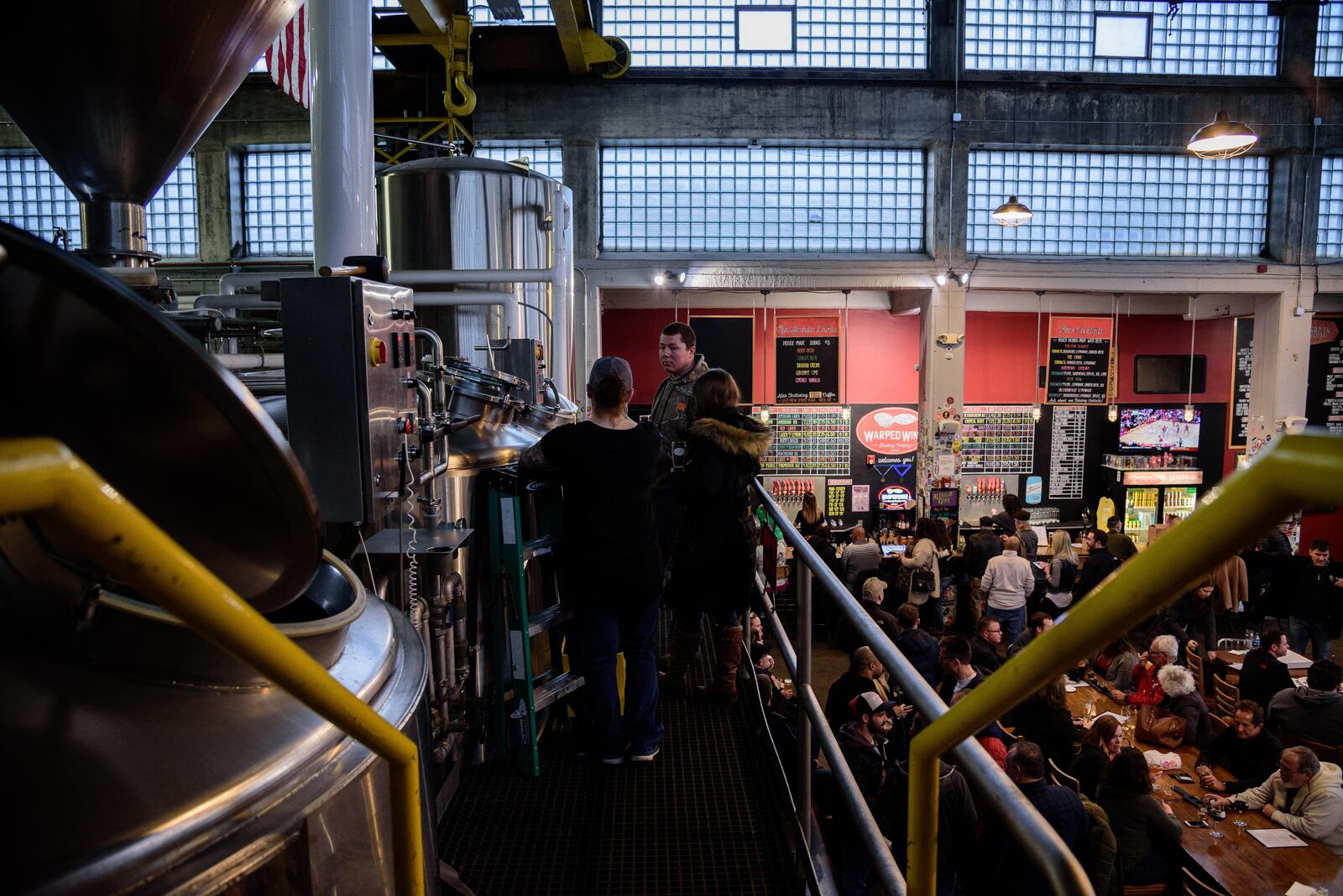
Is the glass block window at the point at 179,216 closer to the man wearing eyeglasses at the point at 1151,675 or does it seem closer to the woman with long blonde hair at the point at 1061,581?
the woman with long blonde hair at the point at 1061,581

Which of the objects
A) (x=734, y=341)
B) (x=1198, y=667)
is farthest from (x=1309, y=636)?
(x=734, y=341)

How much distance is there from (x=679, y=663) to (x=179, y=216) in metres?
11.2

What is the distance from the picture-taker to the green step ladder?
3121 millimetres

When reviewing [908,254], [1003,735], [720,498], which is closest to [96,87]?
[720,498]

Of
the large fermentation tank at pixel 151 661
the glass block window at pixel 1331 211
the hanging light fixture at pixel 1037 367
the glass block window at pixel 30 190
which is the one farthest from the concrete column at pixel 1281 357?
the glass block window at pixel 30 190

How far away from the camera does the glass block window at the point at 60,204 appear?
11211mm

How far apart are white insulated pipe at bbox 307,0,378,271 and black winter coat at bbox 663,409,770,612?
87.9 inches

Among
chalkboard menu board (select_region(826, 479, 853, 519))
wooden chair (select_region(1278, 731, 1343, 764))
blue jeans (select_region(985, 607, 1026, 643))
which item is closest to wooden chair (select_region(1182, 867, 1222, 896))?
wooden chair (select_region(1278, 731, 1343, 764))

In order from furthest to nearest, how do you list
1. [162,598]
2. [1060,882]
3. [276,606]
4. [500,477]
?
[500,477]
[276,606]
[1060,882]
[162,598]

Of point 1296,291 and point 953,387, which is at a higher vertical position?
point 1296,291

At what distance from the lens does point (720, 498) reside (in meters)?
3.50

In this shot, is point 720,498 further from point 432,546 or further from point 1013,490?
point 1013,490

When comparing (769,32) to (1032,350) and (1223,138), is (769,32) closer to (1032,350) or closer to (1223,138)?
(1223,138)

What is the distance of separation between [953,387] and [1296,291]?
5029 millimetres
